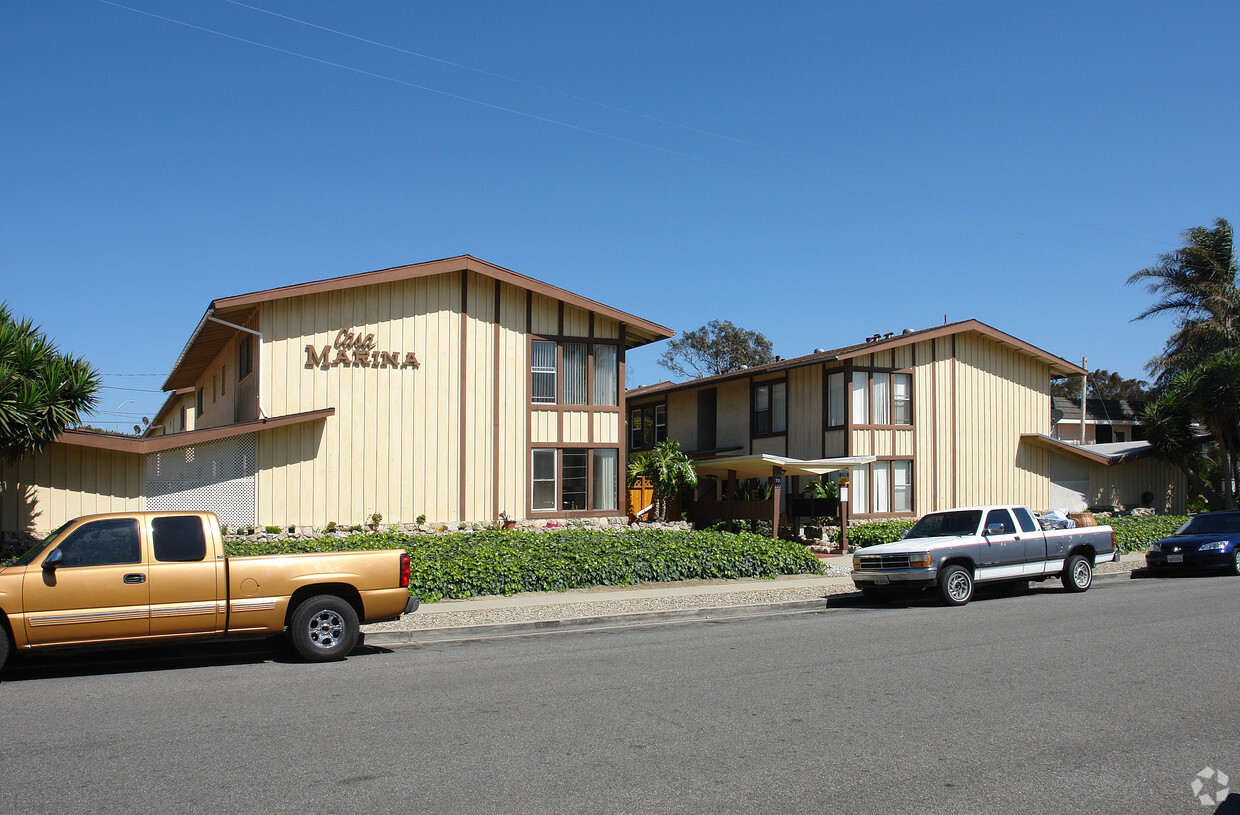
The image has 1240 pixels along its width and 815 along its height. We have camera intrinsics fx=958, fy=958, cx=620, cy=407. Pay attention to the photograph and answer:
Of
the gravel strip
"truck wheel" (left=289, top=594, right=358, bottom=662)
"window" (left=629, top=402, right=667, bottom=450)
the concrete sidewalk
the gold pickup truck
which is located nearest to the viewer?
the gold pickup truck

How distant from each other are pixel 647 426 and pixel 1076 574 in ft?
70.3

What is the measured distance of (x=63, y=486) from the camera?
55.6ft

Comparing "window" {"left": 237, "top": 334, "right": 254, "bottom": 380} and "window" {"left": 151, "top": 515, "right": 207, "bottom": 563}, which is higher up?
"window" {"left": 237, "top": 334, "right": 254, "bottom": 380}

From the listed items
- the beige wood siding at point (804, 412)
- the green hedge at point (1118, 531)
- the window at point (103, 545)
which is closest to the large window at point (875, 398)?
the beige wood siding at point (804, 412)

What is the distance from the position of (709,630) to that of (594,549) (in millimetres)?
5537

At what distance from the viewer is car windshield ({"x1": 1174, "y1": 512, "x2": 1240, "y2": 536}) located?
21328 millimetres

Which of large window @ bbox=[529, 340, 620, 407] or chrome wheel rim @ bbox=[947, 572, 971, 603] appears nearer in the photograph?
chrome wheel rim @ bbox=[947, 572, 971, 603]

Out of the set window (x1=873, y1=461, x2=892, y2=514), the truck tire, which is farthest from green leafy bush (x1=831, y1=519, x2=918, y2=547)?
the truck tire

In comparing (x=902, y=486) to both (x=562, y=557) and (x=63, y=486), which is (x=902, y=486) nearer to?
(x=562, y=557)

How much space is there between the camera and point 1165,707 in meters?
8.01

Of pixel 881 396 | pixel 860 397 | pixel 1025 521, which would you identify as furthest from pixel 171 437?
pixel 881 396

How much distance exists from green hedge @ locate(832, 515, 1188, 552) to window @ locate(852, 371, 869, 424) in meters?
3.01

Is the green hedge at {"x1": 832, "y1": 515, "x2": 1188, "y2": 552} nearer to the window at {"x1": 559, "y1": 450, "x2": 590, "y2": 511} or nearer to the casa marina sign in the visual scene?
the window at {"x1": 559, "y1": 450, "x2": 590, "y2": 511}

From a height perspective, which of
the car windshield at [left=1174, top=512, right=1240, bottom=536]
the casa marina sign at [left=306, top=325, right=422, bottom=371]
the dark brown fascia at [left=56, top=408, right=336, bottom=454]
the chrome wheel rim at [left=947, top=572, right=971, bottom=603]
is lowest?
the chrome wheel rim at [left=947, top=572, right=971, bottom=603]
